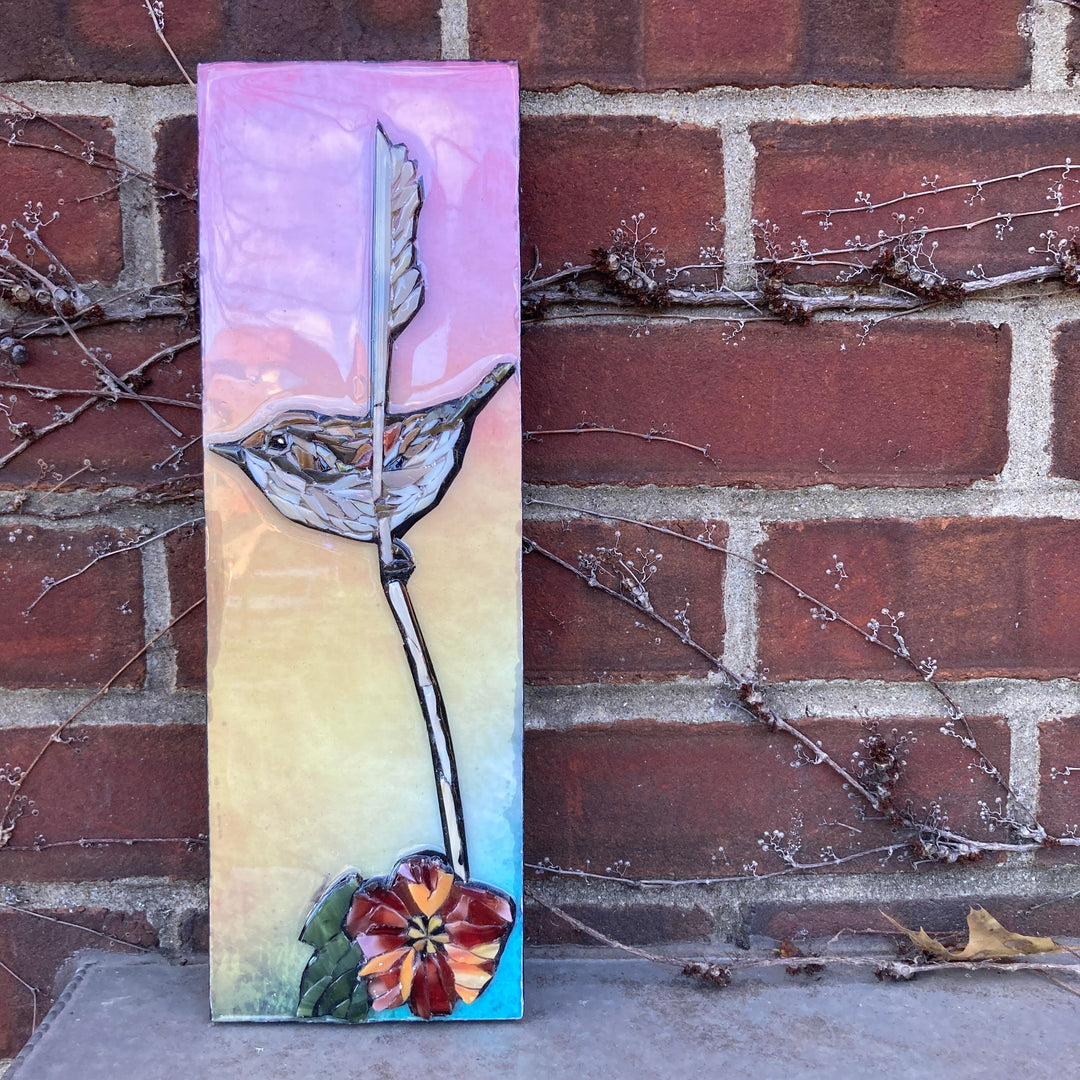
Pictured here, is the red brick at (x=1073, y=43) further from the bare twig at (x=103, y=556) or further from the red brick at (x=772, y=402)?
the bare twig at (x=103, y=556)

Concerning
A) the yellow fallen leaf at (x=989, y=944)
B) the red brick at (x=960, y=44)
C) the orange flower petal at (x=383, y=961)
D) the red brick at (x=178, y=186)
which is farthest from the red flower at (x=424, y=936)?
the red brick at (x=960, y=44)

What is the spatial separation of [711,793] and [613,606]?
0.11 meters

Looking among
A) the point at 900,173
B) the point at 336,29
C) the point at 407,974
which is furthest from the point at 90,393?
the point at 900,173

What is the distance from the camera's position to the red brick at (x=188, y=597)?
0.46 metres

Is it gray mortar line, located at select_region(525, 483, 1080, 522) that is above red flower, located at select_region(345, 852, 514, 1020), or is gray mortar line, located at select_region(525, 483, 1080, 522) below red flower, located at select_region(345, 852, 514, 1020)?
above

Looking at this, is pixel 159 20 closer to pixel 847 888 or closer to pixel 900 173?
pixel 900 173

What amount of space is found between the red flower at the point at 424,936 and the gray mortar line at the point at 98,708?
0.14 meters

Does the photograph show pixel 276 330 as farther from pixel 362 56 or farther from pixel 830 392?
pixel 830 392

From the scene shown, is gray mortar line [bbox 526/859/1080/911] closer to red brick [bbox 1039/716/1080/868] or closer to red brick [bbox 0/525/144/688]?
red brick [bbox 1039/716/1080/868]

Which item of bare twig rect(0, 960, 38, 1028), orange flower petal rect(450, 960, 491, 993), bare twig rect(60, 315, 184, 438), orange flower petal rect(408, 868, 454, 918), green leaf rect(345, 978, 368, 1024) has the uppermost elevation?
bare twig rect(60, 315, 184, 438)

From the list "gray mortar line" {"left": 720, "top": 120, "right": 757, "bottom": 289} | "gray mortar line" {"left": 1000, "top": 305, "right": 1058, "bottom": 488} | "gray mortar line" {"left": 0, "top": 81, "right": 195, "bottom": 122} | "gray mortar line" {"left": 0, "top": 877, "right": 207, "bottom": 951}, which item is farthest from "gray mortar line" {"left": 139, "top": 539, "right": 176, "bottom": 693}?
"gray mortar line" {"left": 1000, "top": 305, "right": 1058, "bottom": 488}

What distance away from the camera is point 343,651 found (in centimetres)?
41

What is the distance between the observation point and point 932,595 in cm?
47

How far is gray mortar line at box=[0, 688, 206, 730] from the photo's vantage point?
0.46 metres
